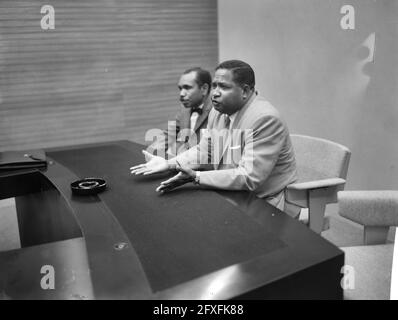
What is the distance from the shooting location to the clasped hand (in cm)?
168

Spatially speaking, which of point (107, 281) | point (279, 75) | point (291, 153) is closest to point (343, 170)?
point (291, 153)

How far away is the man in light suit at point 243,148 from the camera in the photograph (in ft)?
5.58

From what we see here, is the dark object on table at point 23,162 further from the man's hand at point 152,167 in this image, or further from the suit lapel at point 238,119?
the suit lapel at point 238,119

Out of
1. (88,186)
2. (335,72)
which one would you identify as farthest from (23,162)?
(335,72)

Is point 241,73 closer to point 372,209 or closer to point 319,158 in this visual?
point 319,158

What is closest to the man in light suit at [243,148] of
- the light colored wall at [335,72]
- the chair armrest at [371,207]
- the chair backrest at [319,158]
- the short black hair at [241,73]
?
the short black hair at [241,73]

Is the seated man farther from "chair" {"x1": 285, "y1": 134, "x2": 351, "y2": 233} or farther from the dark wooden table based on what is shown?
the dark wooden table

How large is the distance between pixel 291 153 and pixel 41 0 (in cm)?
254

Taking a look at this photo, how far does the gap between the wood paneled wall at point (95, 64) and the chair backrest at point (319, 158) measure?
198 cm

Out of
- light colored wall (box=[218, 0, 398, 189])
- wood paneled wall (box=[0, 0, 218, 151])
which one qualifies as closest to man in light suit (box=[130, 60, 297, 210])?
light colored wall (box=[218, 0, 398, 189])

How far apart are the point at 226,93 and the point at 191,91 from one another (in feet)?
2.62

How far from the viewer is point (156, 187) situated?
5.78ft

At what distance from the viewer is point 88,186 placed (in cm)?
173
